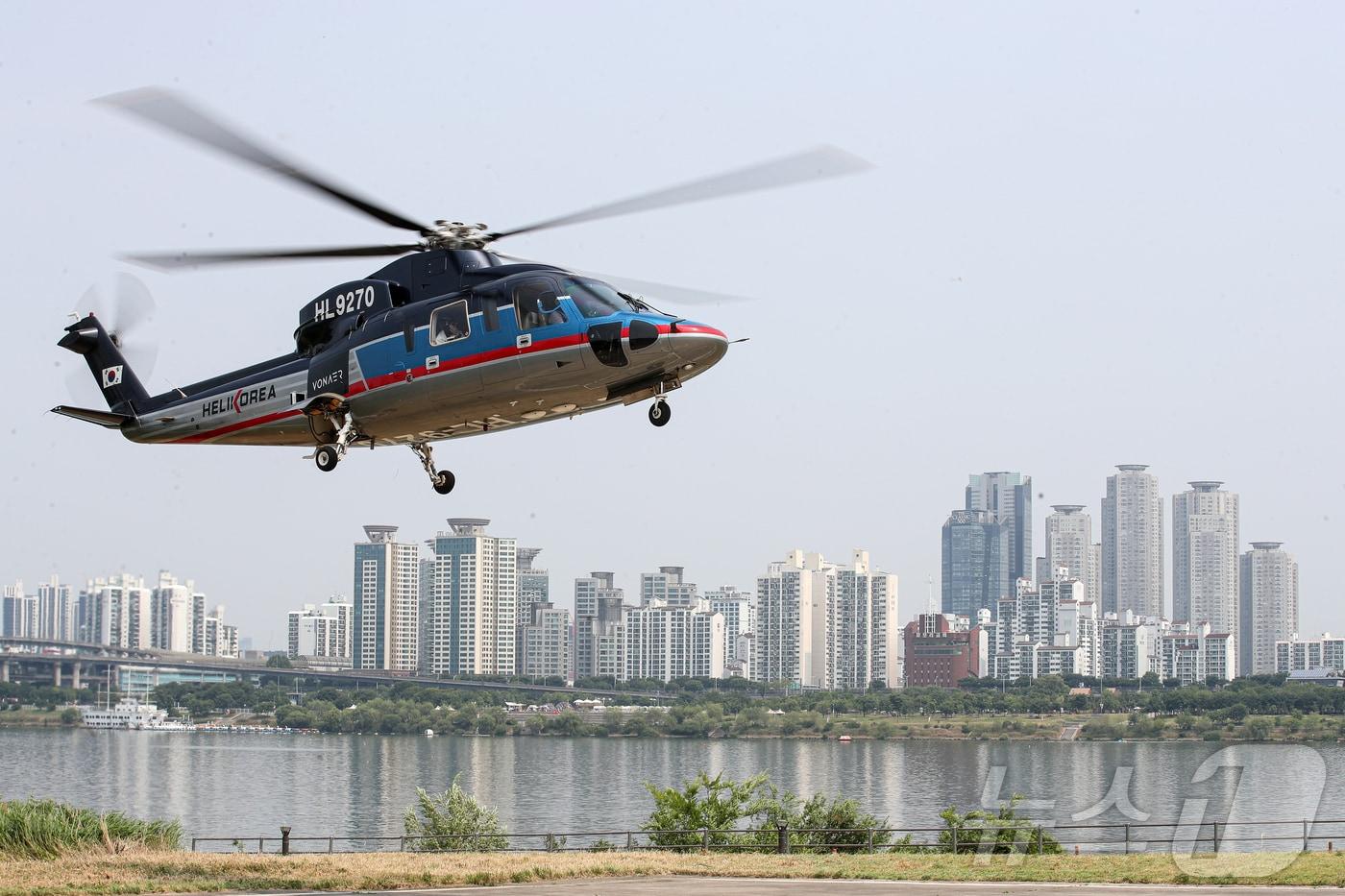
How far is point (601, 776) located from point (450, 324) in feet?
270

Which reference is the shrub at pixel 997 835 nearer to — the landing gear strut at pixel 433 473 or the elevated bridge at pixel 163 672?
the landing gear strut at pixel 433 473

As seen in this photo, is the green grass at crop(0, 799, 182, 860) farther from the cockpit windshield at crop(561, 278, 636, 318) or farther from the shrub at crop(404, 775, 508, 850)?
the shrub at crop(404, 775, 508, 850)

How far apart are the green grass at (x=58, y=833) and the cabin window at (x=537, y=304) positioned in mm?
10496

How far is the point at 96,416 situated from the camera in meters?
19.3

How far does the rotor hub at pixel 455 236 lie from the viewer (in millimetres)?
16359

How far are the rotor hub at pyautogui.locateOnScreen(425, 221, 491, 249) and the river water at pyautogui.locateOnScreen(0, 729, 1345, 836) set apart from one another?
44.3 metres

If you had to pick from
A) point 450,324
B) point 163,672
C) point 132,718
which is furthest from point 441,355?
point 163,672

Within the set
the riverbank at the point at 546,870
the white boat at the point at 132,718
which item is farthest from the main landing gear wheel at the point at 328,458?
the white boat at the point at 132,718

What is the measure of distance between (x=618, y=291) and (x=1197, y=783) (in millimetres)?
81699

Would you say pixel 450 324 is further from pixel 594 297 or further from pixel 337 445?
pixel 337 445

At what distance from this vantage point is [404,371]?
16625mm

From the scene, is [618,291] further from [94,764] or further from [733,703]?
[733,703]

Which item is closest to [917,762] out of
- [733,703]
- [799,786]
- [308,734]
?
[799,786]

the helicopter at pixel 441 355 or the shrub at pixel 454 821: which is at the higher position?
the helicopter at pixel 441 355
